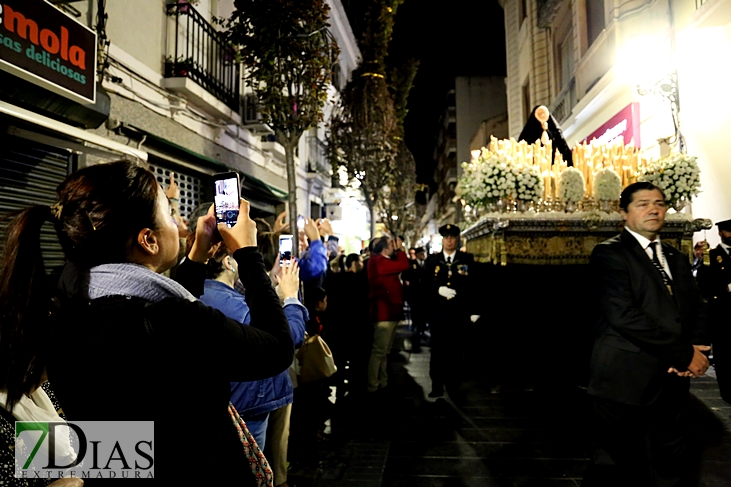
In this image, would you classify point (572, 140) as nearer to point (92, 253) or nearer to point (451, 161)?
point (92, 253)

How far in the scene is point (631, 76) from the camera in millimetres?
8602

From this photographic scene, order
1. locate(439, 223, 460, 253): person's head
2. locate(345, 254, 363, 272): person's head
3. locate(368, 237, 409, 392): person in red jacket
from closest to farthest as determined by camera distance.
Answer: locate(345, 254, 363, 272): person's head, locate(368, 237, 409, 392): person in red jacket, locate(439, 223, 460, 253): person's head

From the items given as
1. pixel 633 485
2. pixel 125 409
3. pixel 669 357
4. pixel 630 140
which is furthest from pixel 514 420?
pixel 630 140

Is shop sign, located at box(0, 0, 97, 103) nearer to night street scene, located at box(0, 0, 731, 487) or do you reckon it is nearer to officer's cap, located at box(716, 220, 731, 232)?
night street scene, located at box(0, 0, 731, 487)

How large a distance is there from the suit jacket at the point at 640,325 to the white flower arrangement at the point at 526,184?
179cm

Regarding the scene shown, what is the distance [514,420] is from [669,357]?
2.21m

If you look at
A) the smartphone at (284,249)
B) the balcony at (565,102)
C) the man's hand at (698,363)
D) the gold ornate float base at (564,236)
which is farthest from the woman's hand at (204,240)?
the balcony at (565,102)

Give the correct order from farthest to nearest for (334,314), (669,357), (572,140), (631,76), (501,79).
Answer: (501,79) → (572,140) → (631,76) → (334,314) → (669,357)

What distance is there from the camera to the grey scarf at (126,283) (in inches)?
50.3

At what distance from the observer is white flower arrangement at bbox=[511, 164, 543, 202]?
5.08m

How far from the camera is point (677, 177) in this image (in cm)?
512

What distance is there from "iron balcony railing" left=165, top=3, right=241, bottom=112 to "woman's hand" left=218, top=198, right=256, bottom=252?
765cm

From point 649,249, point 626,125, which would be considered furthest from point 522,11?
point 649,249

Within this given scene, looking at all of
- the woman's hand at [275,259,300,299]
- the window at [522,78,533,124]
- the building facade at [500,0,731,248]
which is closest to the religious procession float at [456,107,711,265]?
the building facade at [500,0,731,248]
